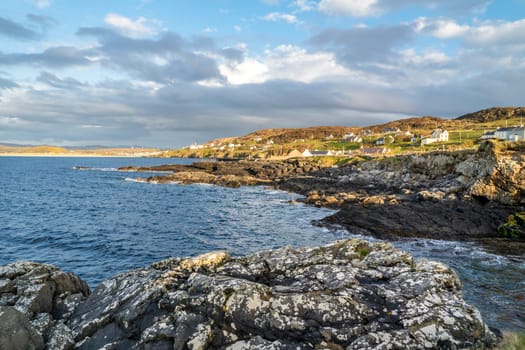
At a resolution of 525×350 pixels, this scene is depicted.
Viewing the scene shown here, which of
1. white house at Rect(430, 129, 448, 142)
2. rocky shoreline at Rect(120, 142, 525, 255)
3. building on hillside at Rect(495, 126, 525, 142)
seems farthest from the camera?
white house at Rect(430, 129, 448, 142)

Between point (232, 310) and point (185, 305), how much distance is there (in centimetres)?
155

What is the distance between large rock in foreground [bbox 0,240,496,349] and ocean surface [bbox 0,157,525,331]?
7.26m

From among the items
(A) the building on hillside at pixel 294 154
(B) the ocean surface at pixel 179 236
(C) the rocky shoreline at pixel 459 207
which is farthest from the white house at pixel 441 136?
(B) the ocean surface at pixel 179 236

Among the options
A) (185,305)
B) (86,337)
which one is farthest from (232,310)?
(86,337)

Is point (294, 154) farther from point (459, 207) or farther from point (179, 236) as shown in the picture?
point (179, 236)

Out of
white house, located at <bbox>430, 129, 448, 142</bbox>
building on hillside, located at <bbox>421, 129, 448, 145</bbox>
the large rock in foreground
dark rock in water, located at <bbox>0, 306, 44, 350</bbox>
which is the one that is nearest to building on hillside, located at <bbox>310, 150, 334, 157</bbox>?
building on hillside, located at <bbox>421, 129, 448, 145</bbox>

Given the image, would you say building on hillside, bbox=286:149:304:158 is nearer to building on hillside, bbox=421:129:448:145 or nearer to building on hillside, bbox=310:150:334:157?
building on hillside, bbox=310:150:334:157

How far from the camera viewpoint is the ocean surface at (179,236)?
20578 millimetres

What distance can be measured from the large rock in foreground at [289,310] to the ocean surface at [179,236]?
7260 mm

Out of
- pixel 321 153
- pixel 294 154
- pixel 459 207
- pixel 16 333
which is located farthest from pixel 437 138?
pixel 16 333

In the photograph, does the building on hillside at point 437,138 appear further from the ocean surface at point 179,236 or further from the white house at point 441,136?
the ocean surface at point 179,236

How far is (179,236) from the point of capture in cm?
3591

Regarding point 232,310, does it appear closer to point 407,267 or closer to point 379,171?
point 407,267

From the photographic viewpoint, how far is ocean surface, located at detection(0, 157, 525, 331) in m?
20.6
